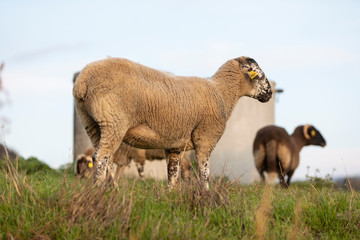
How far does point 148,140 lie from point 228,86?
6.38ft

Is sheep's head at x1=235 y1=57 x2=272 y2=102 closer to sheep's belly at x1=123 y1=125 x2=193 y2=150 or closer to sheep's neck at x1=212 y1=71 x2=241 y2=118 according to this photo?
sheep's neck at x1=212 y1=71 x2=241 y2=118

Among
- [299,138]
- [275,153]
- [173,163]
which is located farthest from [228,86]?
[299,138]

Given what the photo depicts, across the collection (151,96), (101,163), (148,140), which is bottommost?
(101,163)

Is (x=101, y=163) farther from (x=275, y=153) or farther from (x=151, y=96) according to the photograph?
(x=275, y=153)

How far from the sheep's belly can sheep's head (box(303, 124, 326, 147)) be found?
898 cm

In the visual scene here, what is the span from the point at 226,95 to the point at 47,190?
3.67 metres

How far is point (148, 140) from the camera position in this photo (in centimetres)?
663

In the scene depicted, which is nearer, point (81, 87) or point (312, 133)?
point (81, 87)

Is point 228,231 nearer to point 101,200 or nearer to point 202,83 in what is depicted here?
point 101,200

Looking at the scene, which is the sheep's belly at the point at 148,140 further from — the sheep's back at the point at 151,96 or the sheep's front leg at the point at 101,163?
the sheep's front leg at the point at 101,163

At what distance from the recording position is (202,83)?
7484 mm

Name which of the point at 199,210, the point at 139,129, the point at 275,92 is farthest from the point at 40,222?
the point at 275,92

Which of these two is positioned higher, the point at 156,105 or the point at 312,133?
the point at 156,105

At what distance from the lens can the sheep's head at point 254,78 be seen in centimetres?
790
